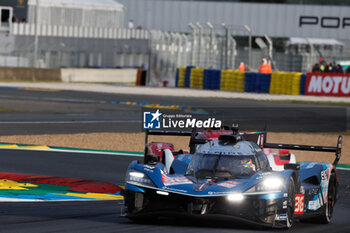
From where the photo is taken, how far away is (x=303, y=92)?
45250mm

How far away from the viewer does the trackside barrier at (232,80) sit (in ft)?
154

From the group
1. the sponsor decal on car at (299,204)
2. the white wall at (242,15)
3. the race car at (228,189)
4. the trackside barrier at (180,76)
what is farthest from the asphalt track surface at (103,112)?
the white wall at (242,15)

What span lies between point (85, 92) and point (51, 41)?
1490cm

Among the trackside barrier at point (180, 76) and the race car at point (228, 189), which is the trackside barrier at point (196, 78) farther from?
the race car at point (228, 189)

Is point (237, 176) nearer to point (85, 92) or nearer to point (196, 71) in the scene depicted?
point (85, 92)

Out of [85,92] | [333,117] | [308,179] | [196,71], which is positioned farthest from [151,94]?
[308,179]

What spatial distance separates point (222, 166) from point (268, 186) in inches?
32.5

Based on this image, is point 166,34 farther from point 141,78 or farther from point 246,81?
point 246,81

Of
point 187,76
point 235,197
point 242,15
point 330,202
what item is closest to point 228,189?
point 235,197

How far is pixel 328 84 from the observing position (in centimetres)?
4462

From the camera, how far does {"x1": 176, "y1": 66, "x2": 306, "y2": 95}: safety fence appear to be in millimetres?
45406

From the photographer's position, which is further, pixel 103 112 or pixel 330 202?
pixel 103 112

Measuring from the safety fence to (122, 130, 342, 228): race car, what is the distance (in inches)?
Answer: 1350

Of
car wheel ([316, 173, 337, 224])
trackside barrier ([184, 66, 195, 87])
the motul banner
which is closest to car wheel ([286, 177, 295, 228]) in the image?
car wheel ([316, 173, 337, 224])
